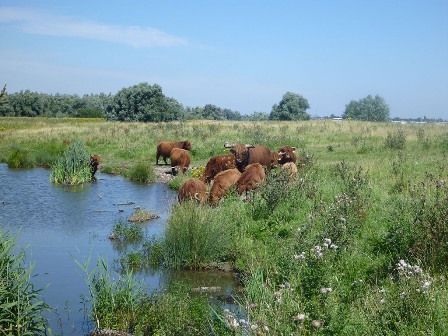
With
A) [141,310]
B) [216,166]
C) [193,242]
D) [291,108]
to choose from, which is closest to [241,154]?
[216,166]

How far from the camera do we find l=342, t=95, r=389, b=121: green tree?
120 m

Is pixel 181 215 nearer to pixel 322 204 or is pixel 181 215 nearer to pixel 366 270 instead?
pixel 322 204

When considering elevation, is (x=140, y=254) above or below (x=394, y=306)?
below

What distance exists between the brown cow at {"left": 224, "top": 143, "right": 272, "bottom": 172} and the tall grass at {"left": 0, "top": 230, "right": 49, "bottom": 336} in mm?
12872

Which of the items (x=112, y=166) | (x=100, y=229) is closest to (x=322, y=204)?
(x=100, y=229)

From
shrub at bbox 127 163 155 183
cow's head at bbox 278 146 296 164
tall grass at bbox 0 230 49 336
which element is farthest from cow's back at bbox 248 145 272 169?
tall grass at bbox 0 230 49 336

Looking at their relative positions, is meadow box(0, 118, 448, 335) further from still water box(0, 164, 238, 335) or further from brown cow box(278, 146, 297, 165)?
brown cow box(278, 146, 297, 165)

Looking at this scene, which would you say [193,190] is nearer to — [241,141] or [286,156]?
[286,156]

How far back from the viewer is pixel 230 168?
19.1 metres

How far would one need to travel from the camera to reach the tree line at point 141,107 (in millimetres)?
73438

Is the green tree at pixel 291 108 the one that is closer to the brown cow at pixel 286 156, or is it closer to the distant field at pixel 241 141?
the distant field at pixel 241 141

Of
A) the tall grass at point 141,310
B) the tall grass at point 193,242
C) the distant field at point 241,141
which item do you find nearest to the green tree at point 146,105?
the distant field at point 241,141

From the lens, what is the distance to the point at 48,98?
95.4 meters

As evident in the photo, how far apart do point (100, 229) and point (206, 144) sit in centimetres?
1863
